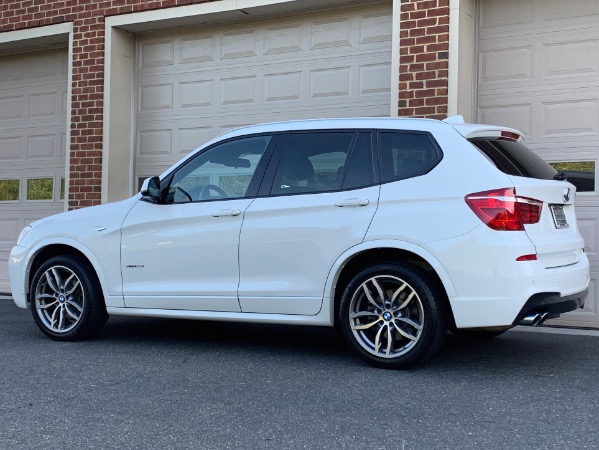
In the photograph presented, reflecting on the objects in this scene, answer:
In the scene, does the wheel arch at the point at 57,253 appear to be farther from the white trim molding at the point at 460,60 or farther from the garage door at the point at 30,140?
the garage door at the point at 30,140

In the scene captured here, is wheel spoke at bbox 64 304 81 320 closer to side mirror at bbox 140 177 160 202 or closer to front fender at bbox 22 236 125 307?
front fender at bbox 22 236 125 307

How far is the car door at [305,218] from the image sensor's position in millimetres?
5680

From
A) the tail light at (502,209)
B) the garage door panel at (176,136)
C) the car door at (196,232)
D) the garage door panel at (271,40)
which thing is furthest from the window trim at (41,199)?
the tail light at (502,209)

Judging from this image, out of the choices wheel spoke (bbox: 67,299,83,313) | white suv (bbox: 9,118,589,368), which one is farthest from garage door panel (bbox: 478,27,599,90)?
wheel spoke (bbox: 67,299,83,313)

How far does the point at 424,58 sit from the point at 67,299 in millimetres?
4354

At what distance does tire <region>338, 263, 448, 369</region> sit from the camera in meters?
5.31

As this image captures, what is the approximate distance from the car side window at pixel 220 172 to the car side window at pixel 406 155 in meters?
1.03

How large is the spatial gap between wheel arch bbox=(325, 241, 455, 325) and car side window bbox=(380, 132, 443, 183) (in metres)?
0.48

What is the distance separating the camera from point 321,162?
5.96 m

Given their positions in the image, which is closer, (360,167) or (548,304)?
(548,304)

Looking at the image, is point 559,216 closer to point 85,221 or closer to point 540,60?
point 540,60

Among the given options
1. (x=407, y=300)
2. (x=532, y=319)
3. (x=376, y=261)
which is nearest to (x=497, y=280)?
(x=532, y=319)

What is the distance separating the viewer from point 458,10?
27.4 ft

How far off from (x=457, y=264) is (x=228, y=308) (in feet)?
6.02
